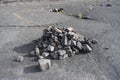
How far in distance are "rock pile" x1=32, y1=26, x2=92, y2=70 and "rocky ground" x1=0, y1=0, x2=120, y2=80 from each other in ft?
0.79

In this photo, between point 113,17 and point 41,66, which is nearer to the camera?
point 41,66

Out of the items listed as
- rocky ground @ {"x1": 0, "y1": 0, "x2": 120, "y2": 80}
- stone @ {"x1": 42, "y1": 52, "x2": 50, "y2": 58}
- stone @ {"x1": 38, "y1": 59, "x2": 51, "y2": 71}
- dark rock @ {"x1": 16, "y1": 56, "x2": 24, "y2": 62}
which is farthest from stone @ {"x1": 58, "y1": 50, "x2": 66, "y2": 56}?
dark rock @ {"x1": 16, "y1": 56, "x2": 24, "y2": 62}

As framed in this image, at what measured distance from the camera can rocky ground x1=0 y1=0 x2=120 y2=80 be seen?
8.20 meters

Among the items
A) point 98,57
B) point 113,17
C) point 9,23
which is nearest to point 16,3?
point 9,23

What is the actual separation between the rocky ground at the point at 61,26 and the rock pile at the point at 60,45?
241 millimetres

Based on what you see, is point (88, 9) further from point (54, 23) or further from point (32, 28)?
point (32, 28)

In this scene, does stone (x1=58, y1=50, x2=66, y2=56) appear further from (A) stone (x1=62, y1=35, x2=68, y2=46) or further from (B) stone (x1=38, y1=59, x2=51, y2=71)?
(B) stone (x1=38, y1=59, x2=51, y2=71)

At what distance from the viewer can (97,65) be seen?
8594 millimetres

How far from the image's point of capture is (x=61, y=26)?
39.6 feet

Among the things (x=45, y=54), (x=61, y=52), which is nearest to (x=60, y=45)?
(x=61, y=52)

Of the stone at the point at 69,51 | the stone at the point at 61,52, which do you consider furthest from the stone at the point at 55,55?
the stone at the point at 69,51

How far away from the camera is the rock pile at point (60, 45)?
903 centimetres

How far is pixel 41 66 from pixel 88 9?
732 cm

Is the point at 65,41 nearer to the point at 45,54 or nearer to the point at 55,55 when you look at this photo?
the point at 55,55
